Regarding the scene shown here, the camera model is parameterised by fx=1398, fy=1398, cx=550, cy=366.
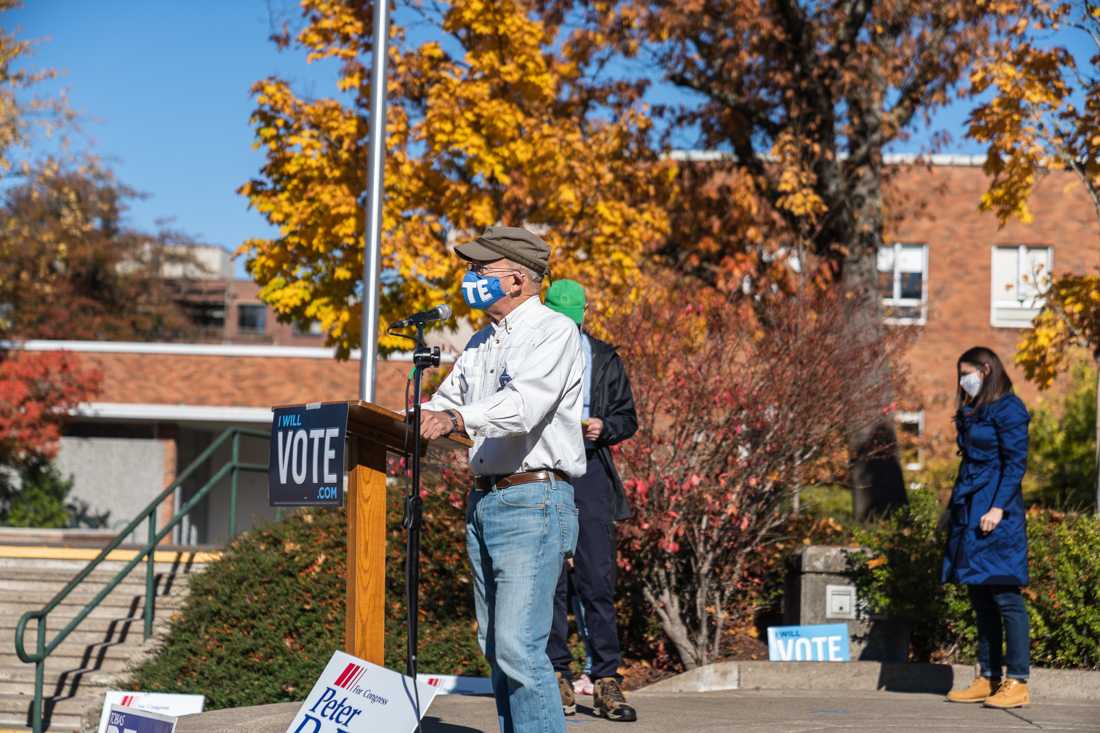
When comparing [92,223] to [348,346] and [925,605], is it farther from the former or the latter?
[925,605]

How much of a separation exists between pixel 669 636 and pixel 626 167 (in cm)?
989

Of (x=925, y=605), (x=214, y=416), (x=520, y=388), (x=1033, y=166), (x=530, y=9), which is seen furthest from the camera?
(x=214, y=416)

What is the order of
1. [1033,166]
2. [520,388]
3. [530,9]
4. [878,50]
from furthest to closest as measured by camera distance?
[530,9] < [878,50] < [1033,166] < [520,388]

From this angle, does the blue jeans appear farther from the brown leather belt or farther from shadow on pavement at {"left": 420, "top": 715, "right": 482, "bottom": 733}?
shadow on pavement at {"left": 420, "top": 715, "right": 482, "bottom": 733}

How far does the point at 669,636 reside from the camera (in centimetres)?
964

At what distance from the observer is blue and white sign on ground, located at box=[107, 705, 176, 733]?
5477mm

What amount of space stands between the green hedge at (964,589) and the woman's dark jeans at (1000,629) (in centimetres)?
97

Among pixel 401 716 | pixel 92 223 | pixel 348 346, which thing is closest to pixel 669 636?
pixel 401 716

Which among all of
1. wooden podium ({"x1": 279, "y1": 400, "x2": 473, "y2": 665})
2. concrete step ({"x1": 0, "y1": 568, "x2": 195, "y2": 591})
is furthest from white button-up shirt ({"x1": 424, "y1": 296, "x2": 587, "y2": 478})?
concrete step ({"x1": 0, "y1": 568, "x2": 195, "y2": 591})

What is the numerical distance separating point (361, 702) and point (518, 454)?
3.49ft

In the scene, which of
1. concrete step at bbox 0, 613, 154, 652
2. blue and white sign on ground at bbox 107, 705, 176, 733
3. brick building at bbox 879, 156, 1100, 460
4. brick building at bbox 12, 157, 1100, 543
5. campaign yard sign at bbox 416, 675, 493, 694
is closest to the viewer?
blue and white sign on ground at bbox 107, 705, 176, 733

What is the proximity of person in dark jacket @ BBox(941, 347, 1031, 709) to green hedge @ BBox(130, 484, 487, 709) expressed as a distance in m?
3.45

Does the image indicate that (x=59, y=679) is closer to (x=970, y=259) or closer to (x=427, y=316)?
(x=427, y=316)

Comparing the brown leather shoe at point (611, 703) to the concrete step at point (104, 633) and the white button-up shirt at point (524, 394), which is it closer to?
the white button-up shirt at point (524, 394)
